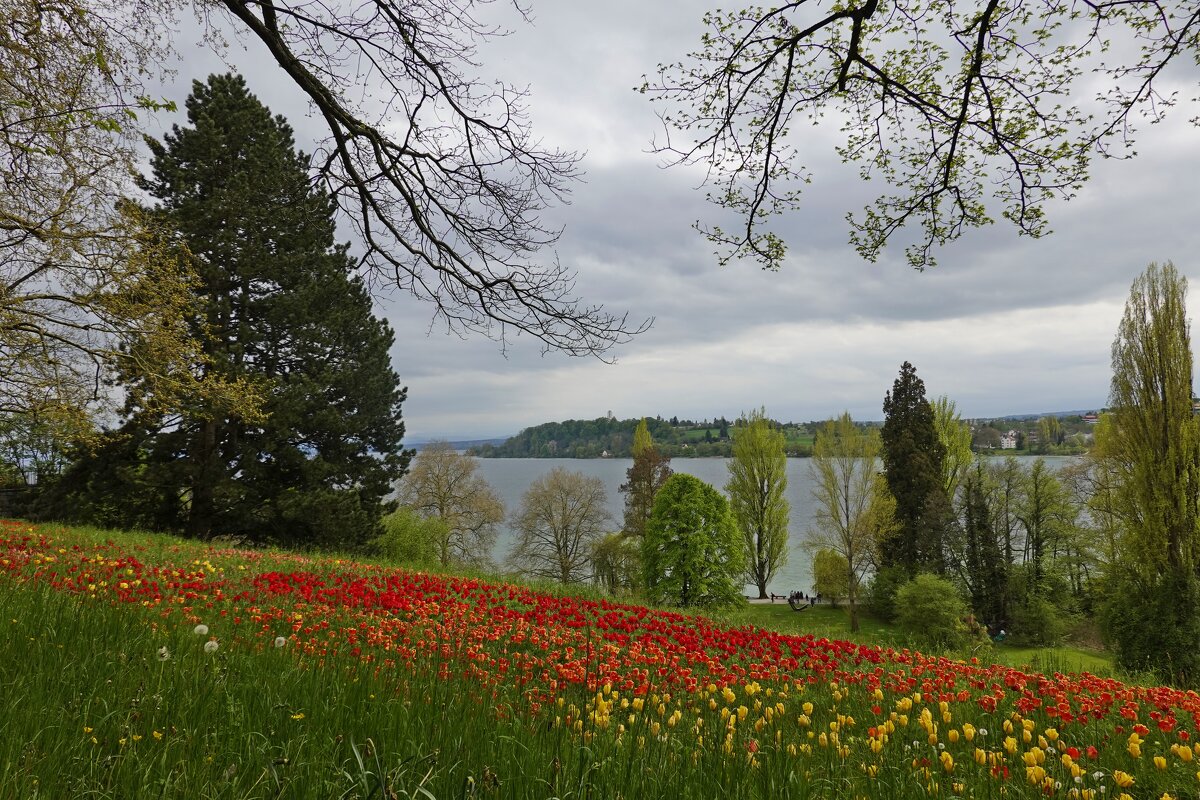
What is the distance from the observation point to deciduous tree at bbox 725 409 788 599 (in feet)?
106

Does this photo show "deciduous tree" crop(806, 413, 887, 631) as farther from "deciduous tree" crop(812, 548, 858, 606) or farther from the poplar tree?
the poplar tree

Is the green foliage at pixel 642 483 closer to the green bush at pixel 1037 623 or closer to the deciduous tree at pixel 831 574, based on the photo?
the deciduous tree at pixel 831 574

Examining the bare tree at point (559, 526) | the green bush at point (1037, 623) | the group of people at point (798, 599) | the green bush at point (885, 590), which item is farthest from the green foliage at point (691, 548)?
the bare tree at point (559, 526)

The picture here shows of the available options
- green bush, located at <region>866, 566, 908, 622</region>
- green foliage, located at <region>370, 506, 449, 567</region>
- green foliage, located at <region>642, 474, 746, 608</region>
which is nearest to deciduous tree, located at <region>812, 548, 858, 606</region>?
green bush, located at <region>866, 566, 908, 622</region>

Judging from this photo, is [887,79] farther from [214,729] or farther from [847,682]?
[214,729]

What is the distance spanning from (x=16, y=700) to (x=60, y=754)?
427mm

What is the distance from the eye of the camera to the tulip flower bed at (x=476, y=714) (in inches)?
70.6

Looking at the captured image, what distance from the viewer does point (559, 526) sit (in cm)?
3541

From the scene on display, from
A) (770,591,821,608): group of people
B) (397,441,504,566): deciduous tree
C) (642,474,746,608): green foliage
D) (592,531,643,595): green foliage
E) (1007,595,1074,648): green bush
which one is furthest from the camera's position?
(397,441,504,566): deciduous tree

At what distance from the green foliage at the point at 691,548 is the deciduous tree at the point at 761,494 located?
28.4 ft

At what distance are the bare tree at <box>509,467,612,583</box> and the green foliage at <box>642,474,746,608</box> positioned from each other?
469 inches

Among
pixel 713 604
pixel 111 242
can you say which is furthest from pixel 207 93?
pixel 713 604

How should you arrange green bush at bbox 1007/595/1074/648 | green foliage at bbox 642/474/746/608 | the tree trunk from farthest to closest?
green foliage at bbox 642/474/746/608
green bush at bbox 1007/595/1074/648
the tree trunk

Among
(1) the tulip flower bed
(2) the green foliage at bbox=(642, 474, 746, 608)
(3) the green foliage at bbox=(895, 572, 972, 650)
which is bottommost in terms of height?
(3) the green foliage at bbox=(895, 572, 972, 650)
